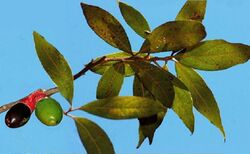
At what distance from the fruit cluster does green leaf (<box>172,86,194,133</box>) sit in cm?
25

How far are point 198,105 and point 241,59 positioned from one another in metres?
0.13

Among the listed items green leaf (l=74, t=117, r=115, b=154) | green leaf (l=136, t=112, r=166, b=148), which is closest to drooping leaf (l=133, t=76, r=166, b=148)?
green leaf (l=136, t=112, r=166, b=148)

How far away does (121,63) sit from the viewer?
1.00m

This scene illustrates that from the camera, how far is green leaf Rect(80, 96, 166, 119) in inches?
37.3

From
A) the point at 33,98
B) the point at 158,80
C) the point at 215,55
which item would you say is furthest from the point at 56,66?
the point at 215,55

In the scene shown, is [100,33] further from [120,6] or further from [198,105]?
[198,105]

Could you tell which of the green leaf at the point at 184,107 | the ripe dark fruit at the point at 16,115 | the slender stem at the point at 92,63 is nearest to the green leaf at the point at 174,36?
the slender stem at the point at 92,63

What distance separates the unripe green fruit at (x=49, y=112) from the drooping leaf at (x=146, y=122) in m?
0.19

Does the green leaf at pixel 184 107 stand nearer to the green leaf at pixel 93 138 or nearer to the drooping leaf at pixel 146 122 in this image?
the drooping leaf at pixel 146 122

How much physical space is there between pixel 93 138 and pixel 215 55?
11.4 inches

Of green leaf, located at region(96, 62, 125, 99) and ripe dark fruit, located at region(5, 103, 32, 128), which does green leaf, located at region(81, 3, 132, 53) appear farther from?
ripe dark fruit, located at region(5, 103, 32, 128)

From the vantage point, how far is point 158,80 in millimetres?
983

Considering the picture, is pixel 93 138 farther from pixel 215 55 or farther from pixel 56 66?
pixel 215 55

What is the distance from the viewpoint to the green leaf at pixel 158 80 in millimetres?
974
